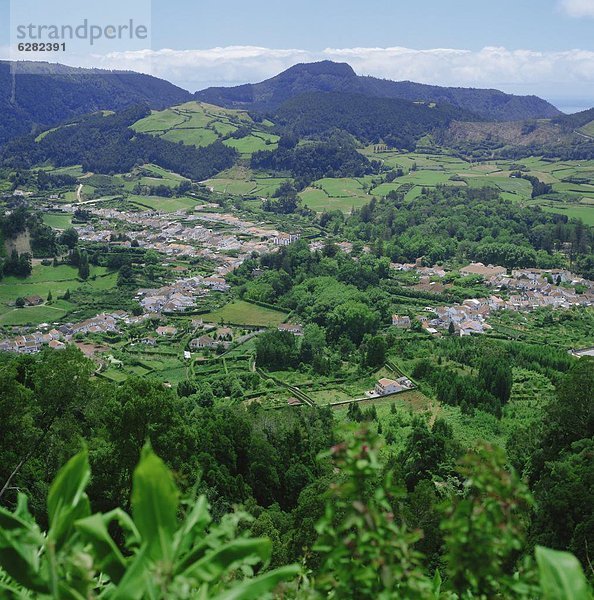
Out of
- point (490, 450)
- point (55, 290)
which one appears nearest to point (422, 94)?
point (55, 290)

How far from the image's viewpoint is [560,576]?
1.30 metres

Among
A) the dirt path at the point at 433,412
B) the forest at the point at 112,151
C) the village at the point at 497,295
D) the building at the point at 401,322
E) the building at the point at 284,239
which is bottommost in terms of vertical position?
the dirt path at the point at 433,412

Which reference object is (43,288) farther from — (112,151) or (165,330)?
(112,151)

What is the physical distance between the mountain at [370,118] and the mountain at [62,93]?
130ft

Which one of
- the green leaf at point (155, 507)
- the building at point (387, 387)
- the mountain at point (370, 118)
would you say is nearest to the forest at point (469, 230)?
the building at point (387, 387)

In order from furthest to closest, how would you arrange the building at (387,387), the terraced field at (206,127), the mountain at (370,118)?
the mountain at (370,118)
the terraced field at (206,127)
the building at (387,387)

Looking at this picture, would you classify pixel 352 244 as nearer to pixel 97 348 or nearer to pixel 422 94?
pixel 97 348

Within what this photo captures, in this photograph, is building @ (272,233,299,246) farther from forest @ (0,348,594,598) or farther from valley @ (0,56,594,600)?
forest @ (0,348,594,598)

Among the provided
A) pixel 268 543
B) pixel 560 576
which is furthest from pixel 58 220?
pixel 560 576

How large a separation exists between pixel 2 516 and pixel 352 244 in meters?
39.7

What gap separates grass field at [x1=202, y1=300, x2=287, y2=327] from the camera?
90.3ft

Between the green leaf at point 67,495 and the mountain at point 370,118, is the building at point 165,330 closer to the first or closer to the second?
the green leaf at point 67,495

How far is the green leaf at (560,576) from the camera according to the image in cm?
129

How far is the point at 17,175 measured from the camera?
6075 cm
